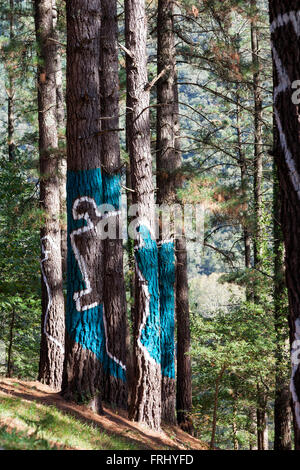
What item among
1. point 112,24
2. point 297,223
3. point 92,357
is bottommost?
point 92,357

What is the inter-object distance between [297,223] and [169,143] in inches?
279

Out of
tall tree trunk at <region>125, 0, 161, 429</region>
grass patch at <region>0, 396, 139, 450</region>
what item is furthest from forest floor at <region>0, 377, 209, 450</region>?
tall tree trunk at <region>125, 0, 161, 429</region>

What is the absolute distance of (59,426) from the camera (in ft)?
18.9

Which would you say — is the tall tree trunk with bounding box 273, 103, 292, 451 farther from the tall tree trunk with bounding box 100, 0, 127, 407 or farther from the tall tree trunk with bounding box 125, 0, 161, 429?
the tall tree trunk with bounding box 125, 0, 161, 429

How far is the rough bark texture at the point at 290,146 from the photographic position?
4.36m

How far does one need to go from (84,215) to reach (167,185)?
3.83 metres

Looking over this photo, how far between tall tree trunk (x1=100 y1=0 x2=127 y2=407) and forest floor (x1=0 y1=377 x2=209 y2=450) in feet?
3.21

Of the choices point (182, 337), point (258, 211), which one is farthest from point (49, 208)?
point (258, 211)

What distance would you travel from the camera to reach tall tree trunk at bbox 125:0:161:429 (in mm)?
8297
